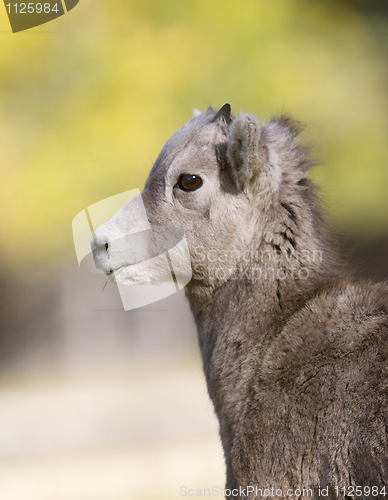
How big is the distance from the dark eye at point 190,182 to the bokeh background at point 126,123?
7.12 metres

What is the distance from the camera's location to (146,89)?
1105 cm

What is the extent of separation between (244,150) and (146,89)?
28.1 feet

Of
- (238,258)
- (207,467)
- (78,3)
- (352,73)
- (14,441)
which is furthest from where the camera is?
(352,73)

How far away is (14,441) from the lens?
25.5 feet

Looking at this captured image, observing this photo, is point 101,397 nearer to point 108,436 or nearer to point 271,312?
point 108,436

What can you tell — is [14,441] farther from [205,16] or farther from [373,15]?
[373,15]

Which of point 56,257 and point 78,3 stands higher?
point 78,3

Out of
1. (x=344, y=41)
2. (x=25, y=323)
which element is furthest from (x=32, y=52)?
(x=344, y=41)

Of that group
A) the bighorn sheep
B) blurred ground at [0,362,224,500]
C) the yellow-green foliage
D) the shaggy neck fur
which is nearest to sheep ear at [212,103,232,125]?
the bighorn sheep

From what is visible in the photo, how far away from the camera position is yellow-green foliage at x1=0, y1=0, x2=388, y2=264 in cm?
1062

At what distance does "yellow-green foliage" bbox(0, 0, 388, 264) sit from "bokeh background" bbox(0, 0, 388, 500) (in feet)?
0.09

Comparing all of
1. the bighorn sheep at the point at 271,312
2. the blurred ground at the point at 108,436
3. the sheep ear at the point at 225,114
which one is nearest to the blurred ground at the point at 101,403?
the blurred ground at the point at 108,436

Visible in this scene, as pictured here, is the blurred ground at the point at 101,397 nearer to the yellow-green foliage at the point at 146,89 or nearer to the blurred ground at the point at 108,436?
the blurred ground at the point at 108,436

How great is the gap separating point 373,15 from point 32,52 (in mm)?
8124
